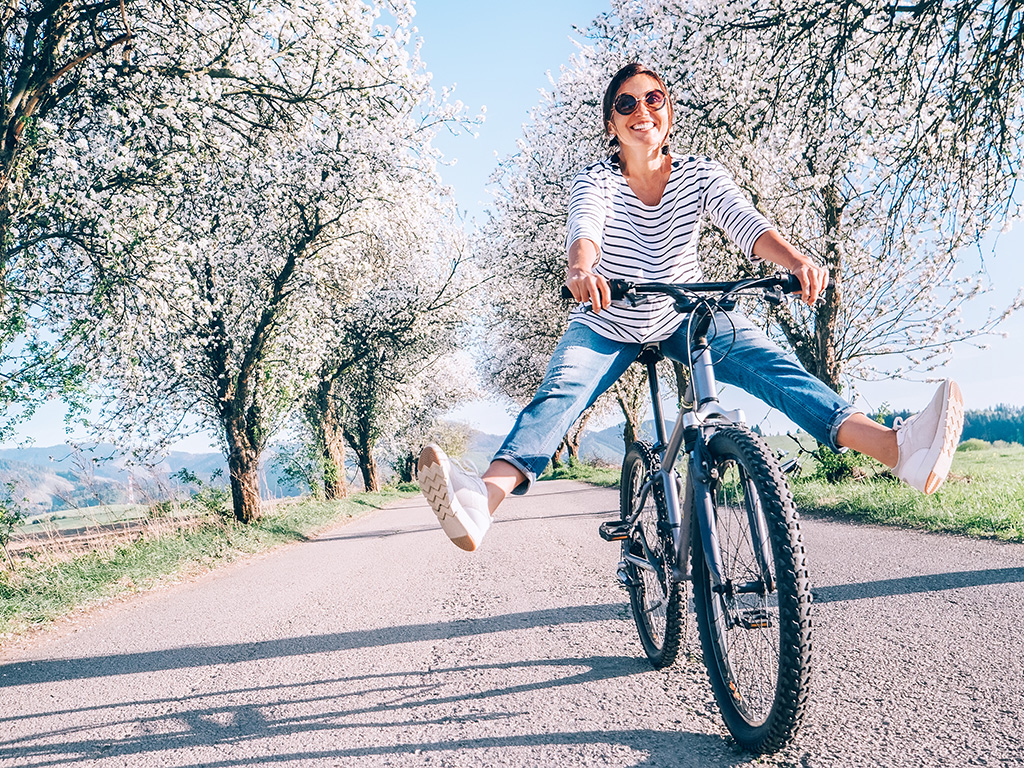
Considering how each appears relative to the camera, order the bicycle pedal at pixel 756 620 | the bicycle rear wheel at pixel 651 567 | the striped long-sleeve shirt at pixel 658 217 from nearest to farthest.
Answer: the bicycle pedal at pixel 756 620, the bicycle rear wheel at pixel 651 567, the striped long-sleeve shirt at pixel 658 217

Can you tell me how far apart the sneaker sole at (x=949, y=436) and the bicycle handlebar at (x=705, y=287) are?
0.66 meters

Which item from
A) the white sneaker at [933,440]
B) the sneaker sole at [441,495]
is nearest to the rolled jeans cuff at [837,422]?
the white sneaker at [933,440]

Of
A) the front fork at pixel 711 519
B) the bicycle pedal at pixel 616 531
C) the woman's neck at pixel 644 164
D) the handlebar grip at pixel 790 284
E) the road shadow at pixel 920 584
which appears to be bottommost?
the road shadow at pixel 920 584

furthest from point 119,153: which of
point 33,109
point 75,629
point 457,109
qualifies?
point 457,109

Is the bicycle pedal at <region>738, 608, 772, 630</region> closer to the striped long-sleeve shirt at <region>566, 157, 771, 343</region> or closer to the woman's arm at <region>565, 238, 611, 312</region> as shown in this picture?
the woman's arm at <region>565, 238, 611, 312</region>

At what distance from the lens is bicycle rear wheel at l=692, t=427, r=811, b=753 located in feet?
6.32

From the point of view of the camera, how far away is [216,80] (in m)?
8.71

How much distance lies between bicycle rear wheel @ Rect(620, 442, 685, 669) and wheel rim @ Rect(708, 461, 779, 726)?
0.43m

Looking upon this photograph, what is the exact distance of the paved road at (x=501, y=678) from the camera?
228 centimetres

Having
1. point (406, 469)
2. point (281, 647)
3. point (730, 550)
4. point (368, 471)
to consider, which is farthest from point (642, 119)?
point (406, 469)

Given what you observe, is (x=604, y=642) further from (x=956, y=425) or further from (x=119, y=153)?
(x=119, y=153)

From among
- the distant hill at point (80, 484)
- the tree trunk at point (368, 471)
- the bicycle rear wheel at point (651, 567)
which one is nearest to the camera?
the bicycle rear wheel at point (651, 567)

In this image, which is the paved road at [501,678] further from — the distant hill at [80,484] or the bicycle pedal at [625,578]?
the distant hill at [80,484]

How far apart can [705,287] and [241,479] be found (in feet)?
43.1
